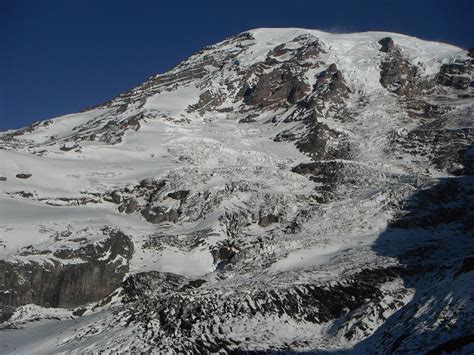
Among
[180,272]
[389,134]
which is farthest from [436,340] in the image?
[389,134]

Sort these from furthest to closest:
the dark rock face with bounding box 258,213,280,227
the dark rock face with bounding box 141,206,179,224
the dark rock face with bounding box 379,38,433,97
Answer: the dark rock face with bounding box 379,38,433,97 → the dark rock face with bounding box 141,206,179,224 → the dark rock face with bounding box 258,213,280,227

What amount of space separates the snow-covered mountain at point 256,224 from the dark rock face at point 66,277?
3.4 inches

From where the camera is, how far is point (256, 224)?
40344 mm

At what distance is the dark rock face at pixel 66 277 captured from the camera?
29141 mm

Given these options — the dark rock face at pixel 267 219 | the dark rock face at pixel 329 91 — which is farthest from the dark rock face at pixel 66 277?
the dark rock face at pixel 329 91

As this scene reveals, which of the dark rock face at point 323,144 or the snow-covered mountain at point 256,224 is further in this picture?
the dark rock face at point 323,144

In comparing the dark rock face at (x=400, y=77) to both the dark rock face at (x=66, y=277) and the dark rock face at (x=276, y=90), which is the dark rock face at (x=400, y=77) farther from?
the dark rock face at (x=66, y=277)

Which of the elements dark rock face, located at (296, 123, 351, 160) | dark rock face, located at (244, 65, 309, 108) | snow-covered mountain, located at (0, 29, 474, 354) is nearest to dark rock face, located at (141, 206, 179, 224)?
snow-covered mountain, located at (0, 29, 474, 354)

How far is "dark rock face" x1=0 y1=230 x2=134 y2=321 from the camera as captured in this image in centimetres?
2914

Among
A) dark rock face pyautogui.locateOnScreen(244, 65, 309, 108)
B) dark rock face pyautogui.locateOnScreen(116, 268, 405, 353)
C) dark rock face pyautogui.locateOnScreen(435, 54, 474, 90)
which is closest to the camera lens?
dark rock face pyautogui.locateOnScreen(116, 268, 405, 353)

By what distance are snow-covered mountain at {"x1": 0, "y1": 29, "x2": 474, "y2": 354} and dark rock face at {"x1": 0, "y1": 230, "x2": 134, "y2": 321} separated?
85 mm

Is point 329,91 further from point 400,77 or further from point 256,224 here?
point 256,224

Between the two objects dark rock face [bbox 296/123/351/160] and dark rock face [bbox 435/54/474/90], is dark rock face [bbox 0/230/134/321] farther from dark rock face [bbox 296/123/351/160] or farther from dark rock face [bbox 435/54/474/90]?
dark rock face [bbox 435/54/474/90]

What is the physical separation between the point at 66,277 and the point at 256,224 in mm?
15478
